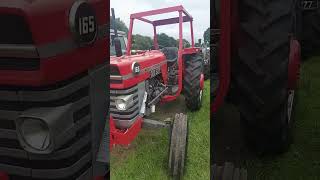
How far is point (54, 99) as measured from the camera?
1.12 metres

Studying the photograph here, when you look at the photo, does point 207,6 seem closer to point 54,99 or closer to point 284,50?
point 54,99

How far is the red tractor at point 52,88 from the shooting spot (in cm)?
106

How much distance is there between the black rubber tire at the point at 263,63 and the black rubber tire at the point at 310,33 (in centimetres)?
422

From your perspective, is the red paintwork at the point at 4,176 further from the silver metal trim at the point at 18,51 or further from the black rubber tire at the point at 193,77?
the black rubber tire at the point at 193,77

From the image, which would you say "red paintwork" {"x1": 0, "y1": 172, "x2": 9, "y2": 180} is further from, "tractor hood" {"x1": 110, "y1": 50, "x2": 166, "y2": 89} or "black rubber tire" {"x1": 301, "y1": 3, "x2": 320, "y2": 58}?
"black rubber tire" {"x1": 301, "y1": 3, "x2": 320, "y2": 58}

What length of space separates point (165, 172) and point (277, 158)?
1.51 metres

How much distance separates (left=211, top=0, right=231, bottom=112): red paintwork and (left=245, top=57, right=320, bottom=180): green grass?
67cm

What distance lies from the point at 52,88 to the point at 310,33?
5.93 metres

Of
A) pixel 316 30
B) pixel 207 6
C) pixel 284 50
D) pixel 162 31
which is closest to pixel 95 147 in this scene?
pixel 162 31

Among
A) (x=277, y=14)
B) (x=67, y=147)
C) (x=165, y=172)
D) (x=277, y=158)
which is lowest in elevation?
(x=277, y=158)

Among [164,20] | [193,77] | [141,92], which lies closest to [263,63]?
[193,77]

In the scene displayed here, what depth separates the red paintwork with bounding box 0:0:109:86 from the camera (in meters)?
1.01

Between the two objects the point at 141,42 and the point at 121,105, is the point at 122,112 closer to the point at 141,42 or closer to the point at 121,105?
the point at 121,105

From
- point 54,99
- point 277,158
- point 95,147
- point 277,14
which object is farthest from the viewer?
point 277,158
